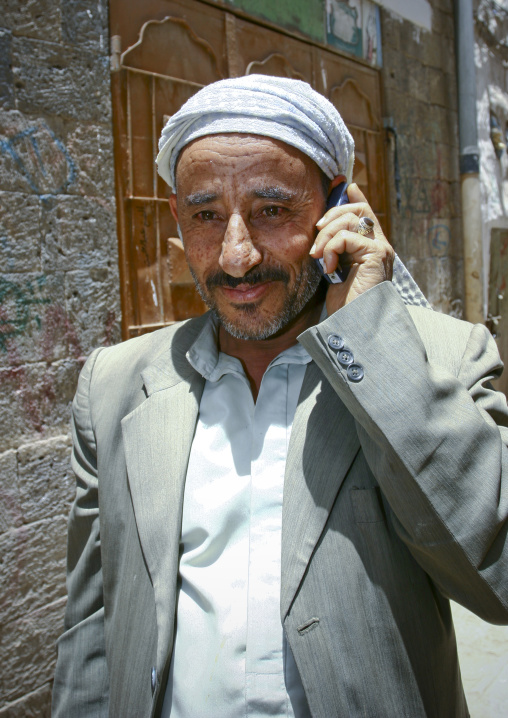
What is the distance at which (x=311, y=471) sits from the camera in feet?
4.24

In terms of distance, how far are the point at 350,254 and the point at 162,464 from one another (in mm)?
713

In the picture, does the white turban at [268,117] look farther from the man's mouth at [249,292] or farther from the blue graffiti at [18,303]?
the blue graffiti at [18,303]

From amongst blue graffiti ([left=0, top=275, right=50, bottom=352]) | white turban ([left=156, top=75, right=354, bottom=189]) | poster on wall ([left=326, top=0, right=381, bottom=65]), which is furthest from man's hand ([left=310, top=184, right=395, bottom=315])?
poster on wall ([left=326, top=0, right=381, bottom=65])

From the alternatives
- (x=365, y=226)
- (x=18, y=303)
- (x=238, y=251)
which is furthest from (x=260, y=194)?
(x=18, y=303)

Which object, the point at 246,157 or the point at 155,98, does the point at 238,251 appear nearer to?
the point at 246,157

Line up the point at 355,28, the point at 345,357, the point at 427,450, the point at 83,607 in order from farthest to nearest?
the point at 355,28 → the point at 83,607 → the point at 345,357 → the point at 427,450

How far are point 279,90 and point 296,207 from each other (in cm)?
31

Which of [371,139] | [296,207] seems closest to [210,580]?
[296,207]

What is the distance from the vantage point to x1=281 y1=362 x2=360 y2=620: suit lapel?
48.2 inches

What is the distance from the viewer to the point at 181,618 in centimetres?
134

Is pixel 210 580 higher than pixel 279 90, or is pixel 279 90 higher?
pixel 279 90

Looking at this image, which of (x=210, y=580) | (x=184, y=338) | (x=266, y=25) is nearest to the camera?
(x=210, y=580)

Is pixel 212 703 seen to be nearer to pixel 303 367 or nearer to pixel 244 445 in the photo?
pixel 244 445

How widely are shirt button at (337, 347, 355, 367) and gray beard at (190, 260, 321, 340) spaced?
0.32 meters
